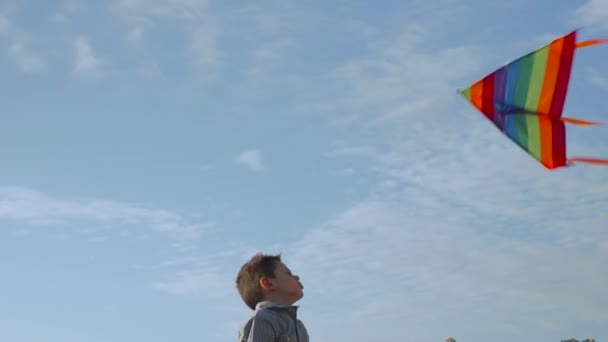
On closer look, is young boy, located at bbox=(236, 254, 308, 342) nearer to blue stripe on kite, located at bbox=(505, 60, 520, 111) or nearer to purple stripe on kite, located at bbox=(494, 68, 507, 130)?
purple stripe on kite, located at bbox=(494, 68, 507, 130)

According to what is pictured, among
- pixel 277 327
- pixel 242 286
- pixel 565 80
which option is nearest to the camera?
pixel 277 327

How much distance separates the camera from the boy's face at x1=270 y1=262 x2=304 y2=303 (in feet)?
21.2

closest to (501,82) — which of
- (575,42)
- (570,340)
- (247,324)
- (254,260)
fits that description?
(575,42)

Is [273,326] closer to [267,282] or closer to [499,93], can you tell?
[267,282]

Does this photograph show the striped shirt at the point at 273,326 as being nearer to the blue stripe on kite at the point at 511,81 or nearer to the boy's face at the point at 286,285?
the boy's face at the point at 286,285

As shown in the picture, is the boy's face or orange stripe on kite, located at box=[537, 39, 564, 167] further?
orange stripe on kite, located at box=[537, 39, 564, 167]

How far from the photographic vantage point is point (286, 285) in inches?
255

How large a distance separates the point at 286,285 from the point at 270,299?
0.73 ft

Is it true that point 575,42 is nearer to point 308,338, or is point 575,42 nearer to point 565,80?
point 565,80

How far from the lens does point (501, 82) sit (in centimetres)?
731

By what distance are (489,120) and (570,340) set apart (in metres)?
22.4

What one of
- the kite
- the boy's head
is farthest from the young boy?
the kite

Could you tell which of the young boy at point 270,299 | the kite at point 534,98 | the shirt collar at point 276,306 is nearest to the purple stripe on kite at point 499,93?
the kite at point 534,98

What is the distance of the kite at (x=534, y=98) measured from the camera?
7043 mm
